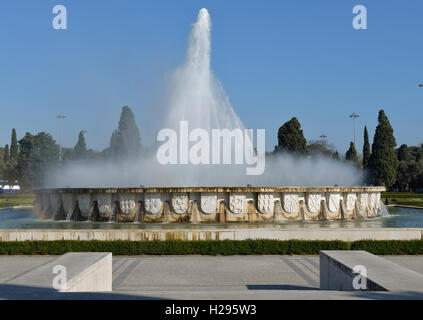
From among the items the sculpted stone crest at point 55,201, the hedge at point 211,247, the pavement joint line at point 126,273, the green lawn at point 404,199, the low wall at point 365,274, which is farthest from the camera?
the green lawn at point 404,199

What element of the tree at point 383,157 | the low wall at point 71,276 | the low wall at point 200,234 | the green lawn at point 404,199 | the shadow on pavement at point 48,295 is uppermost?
the tree at point 383,157

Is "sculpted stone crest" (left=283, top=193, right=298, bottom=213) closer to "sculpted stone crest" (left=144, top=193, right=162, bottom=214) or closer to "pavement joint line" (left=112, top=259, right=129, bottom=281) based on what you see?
"sculpted stone crest" (left=144, top=193, right=162, bottom=214)

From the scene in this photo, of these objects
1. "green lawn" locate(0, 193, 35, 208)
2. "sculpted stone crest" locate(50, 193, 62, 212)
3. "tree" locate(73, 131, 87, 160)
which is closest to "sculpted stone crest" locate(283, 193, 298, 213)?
"sculpted stone crest" locate(50, 193, 62, 212)

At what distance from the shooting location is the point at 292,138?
54500 millimetres

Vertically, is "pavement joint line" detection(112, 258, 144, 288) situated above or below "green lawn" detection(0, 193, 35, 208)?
above

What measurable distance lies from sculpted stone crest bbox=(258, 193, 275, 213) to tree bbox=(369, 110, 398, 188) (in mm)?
34060

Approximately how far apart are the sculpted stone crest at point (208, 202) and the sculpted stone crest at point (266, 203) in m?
1.76

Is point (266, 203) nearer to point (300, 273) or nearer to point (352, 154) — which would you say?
point (300, 273)

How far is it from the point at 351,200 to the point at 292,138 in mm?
34741

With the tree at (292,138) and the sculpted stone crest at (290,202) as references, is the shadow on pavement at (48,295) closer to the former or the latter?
the sculpted stone crest at (290,202)

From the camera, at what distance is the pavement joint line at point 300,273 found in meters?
9.86

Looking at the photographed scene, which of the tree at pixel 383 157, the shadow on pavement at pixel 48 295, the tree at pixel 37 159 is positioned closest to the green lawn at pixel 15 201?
the tree at pixel 37 159

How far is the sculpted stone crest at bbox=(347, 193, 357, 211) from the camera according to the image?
2006 cm

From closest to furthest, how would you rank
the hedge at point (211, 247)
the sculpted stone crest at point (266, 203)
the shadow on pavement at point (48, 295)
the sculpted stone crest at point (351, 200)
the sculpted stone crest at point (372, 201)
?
the shadow on pavement at point (48, 295), the hedge at point (211, 247), the sculpted stone crest at point (266, 203), the sculpted stone crest at point (351, 200), the sculpted stone crest at point (372, 201)
